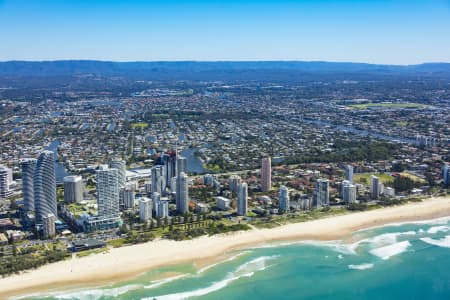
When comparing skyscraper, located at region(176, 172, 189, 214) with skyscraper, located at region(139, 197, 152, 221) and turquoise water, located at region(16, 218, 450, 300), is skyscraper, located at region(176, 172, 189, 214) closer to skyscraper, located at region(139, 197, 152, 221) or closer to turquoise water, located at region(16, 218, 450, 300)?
skyscraper, located at region(139, 197, 152, 221)

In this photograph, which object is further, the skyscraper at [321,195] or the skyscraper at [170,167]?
the skyscraper at [170,167]

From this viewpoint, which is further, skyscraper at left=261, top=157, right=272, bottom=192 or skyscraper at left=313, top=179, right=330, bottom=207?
skyscraper at left=261, top=157, right=272, bottom=192

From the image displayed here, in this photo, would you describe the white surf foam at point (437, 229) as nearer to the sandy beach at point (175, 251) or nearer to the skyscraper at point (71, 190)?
the sandy beach at point (175, 251)

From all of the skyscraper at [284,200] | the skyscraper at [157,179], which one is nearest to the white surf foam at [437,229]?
the skyscraper at [284,200]

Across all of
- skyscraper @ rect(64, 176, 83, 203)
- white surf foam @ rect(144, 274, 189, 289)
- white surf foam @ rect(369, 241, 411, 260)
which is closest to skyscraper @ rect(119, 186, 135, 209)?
skyscraper @ rect(64, 176, 83, 203)

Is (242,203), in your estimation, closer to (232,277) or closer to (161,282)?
(232,277)

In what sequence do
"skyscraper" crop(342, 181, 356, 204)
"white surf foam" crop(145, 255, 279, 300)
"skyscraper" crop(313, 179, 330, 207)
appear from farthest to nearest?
"skyscraper" crop(342, 181, 356, 204), "skyscraper" crop(313, 179, 330, 207), "white surf foam" crop(145, 255, 279, 300)

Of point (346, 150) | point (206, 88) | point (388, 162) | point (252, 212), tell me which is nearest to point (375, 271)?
point (252, 212)
